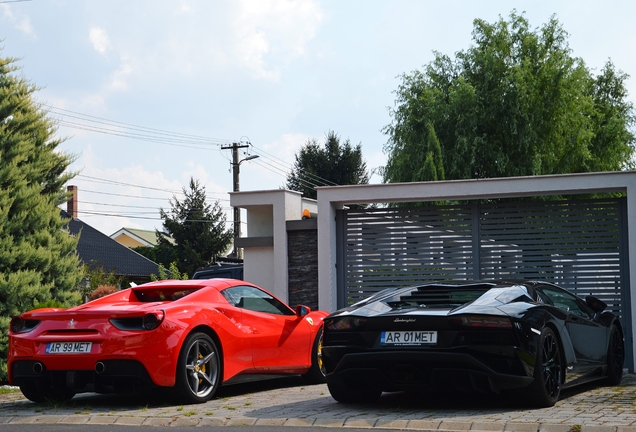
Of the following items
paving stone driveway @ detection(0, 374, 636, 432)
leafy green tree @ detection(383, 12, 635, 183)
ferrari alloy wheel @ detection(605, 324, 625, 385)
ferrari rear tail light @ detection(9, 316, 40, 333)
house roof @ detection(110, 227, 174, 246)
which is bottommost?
paving stone driveway @ detection(0, 374, 636, 432)

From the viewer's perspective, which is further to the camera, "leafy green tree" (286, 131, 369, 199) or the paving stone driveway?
"leafy green tree" (286, 131, 369, 199)

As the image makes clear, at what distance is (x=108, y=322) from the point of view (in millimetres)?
8242

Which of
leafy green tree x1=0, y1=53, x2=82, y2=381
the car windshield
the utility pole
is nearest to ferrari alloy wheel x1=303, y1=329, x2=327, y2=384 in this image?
the car windshield

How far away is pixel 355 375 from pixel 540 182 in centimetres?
663

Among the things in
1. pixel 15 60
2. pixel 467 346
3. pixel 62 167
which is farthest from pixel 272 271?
pixel 467 346

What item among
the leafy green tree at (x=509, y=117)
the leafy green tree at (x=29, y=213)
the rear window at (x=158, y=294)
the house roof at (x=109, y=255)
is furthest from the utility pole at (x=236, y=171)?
the rear window at (x=158, y=294)

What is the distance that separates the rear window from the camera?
9.46 m

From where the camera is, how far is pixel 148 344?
8.07m

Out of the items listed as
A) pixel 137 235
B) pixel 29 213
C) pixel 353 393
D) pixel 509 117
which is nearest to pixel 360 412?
pixel 353 393

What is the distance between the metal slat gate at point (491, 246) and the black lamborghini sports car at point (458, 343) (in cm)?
528

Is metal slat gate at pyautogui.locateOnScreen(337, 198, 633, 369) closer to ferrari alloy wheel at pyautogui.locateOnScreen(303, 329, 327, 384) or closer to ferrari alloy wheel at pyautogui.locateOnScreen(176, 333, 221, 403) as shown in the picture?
ferrari alloy wheel at pyautogui.locateOnScreen(303, 329, 327, 384)

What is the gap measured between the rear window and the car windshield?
2.45m

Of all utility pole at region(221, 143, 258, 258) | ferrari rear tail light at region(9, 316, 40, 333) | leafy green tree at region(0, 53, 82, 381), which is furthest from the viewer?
→ utility pole at region(221, 143, 258, 258)

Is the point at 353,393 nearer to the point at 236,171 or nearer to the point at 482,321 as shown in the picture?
A: the point at 482,321
